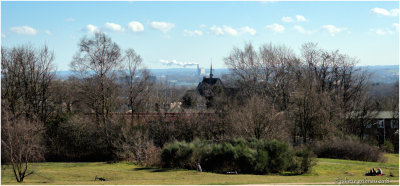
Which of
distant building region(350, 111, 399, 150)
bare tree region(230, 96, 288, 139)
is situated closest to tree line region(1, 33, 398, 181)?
bare tree region(230, 96, 288, 139)

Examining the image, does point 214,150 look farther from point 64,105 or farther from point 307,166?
point 64,105

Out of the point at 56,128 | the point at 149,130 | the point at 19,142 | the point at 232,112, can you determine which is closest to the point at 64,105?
the point at 56,128

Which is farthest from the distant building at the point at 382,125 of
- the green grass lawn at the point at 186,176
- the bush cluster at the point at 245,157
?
the bush cluster at the point at 245,157

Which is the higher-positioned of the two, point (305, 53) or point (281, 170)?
point (305, 53)

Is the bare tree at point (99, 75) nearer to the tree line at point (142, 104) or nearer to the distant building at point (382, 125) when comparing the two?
the tree line at point (142, 104)

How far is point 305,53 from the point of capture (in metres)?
50.3

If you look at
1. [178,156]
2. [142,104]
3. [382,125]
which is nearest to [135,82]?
[142,104]

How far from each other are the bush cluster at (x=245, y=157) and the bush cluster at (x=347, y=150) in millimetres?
9884

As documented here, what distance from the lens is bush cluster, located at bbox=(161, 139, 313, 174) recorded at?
26.0 metres

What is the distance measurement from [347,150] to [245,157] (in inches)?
502

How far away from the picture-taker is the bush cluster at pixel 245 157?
26.0 metres

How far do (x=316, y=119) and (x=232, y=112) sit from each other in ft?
31.3

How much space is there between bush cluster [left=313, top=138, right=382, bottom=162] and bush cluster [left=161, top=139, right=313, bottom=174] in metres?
9.88

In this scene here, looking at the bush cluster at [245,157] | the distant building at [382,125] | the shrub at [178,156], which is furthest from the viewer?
the distant building at [382,125]
